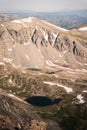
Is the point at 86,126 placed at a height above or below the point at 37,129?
below

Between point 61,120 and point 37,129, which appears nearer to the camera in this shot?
point 37,129

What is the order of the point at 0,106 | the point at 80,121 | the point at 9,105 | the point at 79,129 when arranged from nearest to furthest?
the point at 0,106
the point at 9,105
the point at 79,129
the point at 80,121

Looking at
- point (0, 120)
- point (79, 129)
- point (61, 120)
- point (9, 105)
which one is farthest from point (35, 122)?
point (61, 120)

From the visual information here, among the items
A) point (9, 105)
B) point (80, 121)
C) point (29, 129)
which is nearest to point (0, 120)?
point (29, 129)

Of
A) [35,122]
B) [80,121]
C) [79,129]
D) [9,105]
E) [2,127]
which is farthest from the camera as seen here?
[80,121]

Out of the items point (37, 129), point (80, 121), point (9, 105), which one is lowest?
point (80, 121)

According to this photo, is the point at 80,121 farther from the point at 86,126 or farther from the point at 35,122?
the point at 35,122

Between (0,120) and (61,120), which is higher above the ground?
(0,120)

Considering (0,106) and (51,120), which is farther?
(51,120)

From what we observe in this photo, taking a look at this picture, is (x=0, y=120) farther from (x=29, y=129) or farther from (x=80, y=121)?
(x=80, y=121)
